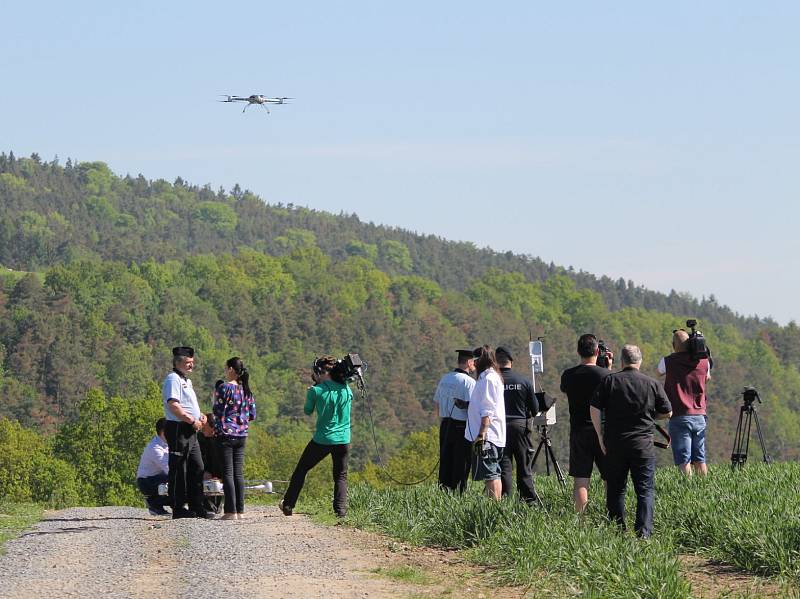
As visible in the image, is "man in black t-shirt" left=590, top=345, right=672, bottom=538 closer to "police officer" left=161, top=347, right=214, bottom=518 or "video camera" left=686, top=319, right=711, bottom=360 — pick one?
"video camera" left=686, top=319, right=711, bottom=360

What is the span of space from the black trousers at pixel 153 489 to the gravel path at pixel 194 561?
3.52 feet

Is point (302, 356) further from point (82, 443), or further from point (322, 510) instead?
point (322, 510)

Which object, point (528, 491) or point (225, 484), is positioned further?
point (225, 484)

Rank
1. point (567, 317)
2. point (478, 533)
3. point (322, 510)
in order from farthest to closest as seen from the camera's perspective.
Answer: point (567, 317) → point (322, 510) → point (478, 533)

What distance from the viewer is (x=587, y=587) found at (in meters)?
8.98

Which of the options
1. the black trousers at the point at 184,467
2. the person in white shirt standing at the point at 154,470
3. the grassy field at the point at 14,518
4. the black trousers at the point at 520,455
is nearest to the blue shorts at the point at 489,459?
the black trousers at the point at 520,455

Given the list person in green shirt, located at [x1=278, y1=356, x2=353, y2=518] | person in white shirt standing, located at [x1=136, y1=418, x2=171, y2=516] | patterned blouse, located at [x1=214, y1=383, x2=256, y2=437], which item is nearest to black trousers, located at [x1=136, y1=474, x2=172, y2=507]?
person in white shirt standing, located at [x1=136, y1=418, x2=171, y2=516]

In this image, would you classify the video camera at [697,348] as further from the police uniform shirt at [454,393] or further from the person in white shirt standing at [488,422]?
the person in white shirt standing at [488,422]

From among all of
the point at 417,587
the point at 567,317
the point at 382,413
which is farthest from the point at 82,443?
the point at 567,317

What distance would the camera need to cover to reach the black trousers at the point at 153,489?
15430mm

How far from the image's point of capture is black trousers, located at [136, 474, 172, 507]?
607 inches

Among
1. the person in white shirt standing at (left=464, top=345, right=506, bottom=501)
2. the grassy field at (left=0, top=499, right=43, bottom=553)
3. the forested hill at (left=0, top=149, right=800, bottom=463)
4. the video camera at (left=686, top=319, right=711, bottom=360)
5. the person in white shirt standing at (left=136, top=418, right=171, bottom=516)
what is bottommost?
the grassy field at (left=0, top=499, right=43, bottom=553)

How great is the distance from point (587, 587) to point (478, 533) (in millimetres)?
2500

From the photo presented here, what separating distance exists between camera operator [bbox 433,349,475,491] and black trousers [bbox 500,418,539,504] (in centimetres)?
117
